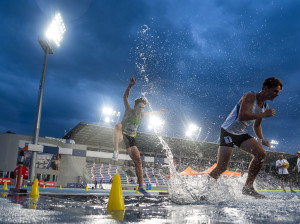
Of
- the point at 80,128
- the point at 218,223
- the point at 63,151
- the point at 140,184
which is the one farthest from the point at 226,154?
the point at 80,128

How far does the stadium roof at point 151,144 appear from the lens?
30.4m

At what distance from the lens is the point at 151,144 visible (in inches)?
1362

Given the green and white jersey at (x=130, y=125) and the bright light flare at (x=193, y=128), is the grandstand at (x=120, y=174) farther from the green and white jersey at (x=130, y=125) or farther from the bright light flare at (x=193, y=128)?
the green and white jersey at (x=130, y=125)

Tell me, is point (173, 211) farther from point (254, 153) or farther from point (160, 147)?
point (160, 147)

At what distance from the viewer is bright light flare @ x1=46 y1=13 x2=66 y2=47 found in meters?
19.2

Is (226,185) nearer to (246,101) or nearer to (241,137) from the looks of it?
(241,137)

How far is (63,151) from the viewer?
19.0 m

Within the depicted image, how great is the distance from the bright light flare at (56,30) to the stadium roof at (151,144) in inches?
413

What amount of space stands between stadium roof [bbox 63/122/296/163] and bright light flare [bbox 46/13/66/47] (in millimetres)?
10487

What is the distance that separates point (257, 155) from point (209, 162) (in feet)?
120

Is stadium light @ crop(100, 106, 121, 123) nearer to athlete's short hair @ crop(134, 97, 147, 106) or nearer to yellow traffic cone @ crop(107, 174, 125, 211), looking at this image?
athlete's short hair @ crop(134, 97, 147, 106)

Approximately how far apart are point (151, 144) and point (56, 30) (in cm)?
1978

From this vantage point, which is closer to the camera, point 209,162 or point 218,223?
point 218,223

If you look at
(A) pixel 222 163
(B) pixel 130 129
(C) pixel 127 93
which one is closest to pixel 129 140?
(B) pixel 130 129
